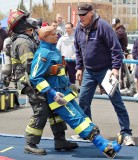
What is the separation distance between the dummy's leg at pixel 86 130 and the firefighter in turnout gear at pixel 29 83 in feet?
0.87

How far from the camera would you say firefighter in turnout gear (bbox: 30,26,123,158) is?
22.9 feet

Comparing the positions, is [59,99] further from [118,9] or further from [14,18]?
[118,9]

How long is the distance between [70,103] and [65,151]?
79 cm

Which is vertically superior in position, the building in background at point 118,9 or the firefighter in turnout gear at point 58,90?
the firefighter in turnout gear at point 58,90

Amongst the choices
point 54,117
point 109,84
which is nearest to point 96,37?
point 109,84

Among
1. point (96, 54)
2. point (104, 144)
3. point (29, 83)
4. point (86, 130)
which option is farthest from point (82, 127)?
point (96, 54)

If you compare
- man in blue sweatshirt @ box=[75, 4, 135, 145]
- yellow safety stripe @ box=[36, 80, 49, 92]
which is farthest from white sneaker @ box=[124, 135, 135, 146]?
yellow safety stripe @ box=[36, 80, 49, 92]

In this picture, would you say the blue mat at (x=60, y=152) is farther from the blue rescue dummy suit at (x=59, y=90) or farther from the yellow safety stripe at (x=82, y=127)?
the yellow safety stripe at (x=82, y=127)

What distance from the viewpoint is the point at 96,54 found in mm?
7797

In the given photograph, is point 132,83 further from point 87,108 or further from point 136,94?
point 87,108

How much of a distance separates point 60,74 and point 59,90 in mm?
209

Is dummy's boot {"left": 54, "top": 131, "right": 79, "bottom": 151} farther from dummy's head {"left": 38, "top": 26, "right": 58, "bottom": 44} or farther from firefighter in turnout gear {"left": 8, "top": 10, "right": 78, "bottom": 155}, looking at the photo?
dummy's head {"left": 38, "top": 26, "right": 58, "bottom": 44}

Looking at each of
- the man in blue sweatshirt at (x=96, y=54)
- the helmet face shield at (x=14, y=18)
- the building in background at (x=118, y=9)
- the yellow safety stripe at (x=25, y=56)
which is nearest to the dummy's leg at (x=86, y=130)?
the yellow safety stripe at (x=25, y=56)

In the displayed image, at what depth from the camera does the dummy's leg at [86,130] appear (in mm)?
6988
